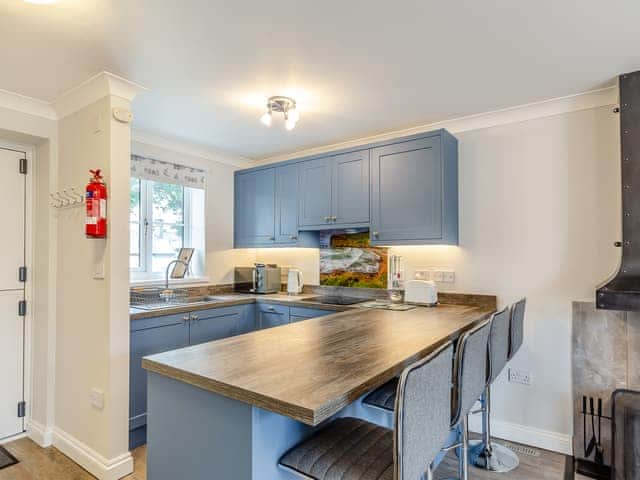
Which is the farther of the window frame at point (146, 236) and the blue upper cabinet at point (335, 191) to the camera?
the window frame at point (146, 236)

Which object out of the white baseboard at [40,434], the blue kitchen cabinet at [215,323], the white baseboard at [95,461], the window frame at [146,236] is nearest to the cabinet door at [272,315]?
the blue kitchen cabinet at [215,323]

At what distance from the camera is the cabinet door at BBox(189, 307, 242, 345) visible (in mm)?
2977

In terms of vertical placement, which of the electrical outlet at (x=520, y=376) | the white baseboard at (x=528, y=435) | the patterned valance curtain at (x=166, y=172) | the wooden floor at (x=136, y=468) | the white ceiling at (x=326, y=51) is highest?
the white ceiling at (x=326, y=51)

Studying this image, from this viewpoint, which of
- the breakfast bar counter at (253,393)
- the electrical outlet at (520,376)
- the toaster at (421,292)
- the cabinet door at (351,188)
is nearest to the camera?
the breakfast bar counter at (253,393)

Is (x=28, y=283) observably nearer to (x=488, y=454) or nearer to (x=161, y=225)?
(x=161, y=225)

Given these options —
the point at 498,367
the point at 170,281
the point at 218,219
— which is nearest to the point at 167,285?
the point at 170,281

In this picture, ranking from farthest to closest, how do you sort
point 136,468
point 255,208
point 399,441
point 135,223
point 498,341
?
point 255,208
point 135,223
point 136,468
point 498,341
point 399,441

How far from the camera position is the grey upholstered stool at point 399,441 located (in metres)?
1.01

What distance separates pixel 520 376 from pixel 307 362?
201cm

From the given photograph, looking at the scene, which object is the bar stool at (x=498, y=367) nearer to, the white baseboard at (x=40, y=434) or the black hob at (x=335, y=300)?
the black hob at (x=335, y=300)

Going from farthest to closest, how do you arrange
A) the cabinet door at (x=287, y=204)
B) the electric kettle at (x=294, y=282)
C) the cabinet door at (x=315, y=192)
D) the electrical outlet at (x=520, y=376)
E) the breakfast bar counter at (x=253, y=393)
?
the electric kettle at (x=294, y=282) < the cabinet door at (x=287, y=204) < the cabinet door at (x=315, y=192) < the electrical outlet at (x=520, y=376) < the breakfast bar counter at (x=253, y=393)

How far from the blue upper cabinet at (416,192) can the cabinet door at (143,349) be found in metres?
1.69

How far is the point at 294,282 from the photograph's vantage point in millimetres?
3791

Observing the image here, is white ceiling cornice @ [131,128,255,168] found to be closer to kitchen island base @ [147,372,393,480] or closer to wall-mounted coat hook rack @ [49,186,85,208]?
wall-mounted coat hook rack @ [49,186,85,208]
